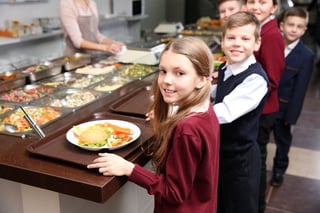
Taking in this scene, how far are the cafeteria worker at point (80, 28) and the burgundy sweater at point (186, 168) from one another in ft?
5.88

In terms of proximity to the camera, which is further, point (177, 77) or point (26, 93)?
point (26, 93)

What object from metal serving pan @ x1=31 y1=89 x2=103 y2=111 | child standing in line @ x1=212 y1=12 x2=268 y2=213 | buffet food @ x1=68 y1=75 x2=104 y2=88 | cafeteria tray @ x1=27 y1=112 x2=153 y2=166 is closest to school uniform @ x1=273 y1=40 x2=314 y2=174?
child standing in line @ x1=212 y1=12 x2=268 y2=213

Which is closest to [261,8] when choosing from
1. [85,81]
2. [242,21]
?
[242,21]

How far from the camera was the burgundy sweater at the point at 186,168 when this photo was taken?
122 cm

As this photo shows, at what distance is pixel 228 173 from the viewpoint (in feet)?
6.10

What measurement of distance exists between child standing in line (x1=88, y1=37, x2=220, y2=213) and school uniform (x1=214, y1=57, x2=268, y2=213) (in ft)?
1.34

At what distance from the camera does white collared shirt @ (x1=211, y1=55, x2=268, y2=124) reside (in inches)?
65.2

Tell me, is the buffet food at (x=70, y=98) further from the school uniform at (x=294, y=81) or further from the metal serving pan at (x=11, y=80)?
the school uniform at (x=294, y=81)

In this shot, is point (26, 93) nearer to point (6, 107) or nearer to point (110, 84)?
point (6, 107)

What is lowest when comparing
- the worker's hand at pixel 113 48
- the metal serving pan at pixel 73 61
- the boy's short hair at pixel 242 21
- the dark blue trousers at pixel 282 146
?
the dark blue trousers at pixel 282 146

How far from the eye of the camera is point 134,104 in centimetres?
193

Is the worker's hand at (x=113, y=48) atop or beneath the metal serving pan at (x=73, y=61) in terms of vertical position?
atop

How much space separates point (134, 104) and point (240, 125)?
1.77ft

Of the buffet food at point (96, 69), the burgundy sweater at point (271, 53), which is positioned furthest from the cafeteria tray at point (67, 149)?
the buffet food at point (96, 69)
